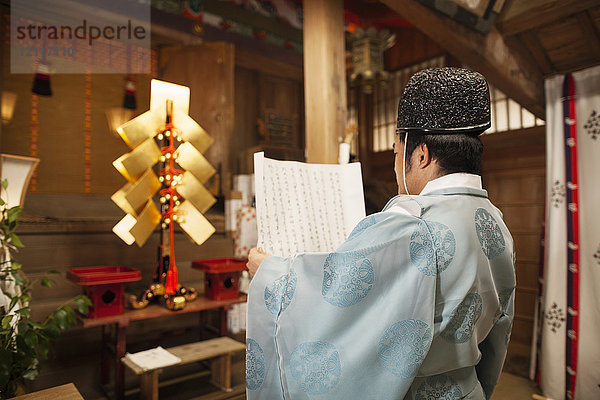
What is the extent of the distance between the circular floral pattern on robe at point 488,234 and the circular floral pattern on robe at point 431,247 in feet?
A: 0.41

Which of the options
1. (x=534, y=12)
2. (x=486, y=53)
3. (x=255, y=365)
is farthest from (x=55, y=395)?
(x=534, y=12)

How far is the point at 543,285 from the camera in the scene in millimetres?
3549

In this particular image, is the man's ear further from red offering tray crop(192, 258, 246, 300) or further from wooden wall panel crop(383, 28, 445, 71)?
wooden wall panel crop(383, 28, 445, 71)

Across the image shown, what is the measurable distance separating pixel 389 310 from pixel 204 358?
2.25 m

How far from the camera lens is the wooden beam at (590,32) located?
8.79 ft

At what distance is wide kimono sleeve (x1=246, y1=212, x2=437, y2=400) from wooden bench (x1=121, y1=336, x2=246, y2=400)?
1955 mm

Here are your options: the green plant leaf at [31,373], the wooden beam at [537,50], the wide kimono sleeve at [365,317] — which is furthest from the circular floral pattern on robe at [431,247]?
the wooden beam at [537,50]

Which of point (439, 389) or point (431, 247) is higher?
point (431, 247)

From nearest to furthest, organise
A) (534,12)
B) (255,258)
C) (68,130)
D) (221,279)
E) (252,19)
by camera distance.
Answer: (255,258)
(534,12)
(221,279)
(68,130)
(252,19)

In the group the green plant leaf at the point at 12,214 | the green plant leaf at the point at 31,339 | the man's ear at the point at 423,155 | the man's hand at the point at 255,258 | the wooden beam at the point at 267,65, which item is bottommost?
the green plant leaf at the point at 31,339

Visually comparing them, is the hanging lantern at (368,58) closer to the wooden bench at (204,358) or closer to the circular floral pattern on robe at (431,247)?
the wooden bench at (204,358)

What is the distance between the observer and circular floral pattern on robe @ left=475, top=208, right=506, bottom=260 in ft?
3.77

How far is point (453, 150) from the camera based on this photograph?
1.17m

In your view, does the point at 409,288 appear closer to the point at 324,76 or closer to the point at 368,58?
the point at 324,76
